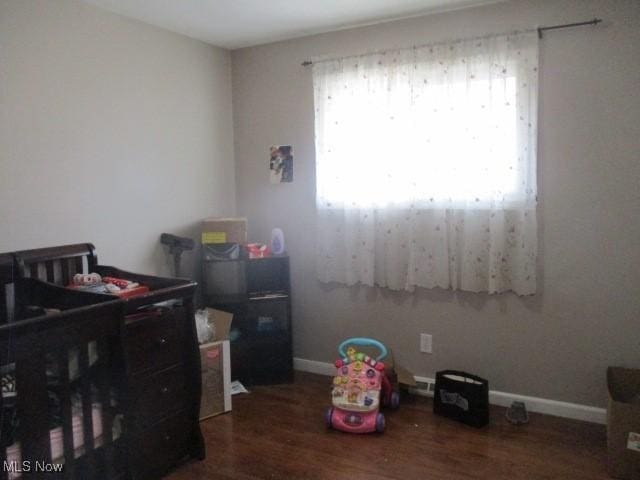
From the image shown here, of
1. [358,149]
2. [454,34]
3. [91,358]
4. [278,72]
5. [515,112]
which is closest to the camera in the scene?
[91,358]

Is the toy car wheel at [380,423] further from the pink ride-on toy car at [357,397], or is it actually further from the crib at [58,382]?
the crib at [58,382]

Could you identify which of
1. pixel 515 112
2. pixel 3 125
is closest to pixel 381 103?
pixel 515 112

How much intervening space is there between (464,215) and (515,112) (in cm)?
62

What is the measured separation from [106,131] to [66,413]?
1.57 meters

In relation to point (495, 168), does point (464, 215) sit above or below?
below

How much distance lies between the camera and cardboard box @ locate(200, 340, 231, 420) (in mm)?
2715

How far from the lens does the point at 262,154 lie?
11.4 feet

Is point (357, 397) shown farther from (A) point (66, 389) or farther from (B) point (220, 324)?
(A) point (66, 389)

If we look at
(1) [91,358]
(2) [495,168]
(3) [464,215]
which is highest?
(2) [495,168]

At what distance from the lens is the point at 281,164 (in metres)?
3.40

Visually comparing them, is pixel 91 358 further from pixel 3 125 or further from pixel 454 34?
pixel 454 34

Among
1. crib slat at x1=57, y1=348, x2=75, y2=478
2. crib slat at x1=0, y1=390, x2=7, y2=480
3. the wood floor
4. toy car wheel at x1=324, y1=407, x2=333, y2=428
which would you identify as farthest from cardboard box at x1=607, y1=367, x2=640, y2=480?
crib slat at x1=0, y1=390, x2=7, y2=480

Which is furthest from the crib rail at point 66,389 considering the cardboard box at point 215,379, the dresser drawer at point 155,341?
the cardboard box at point 215,379

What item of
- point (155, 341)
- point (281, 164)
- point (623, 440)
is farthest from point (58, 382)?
point (623, 440)
